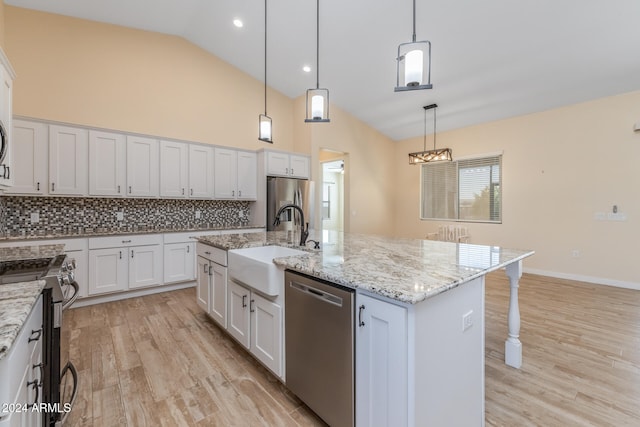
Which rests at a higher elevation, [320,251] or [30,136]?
[30,136]

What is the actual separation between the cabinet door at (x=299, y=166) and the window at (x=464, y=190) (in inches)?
117

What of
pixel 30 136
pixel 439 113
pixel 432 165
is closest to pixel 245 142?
pixel 30 136

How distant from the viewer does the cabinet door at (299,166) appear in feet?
17.4

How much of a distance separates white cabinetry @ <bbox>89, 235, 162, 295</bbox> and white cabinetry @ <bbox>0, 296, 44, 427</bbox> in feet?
8.65

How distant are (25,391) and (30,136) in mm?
3577

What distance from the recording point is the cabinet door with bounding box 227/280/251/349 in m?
2.13

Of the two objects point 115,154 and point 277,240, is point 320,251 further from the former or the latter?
point 115,154

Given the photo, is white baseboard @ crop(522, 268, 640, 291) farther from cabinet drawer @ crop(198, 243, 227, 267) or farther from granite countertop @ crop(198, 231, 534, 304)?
cabinet drawer @ crop(198, 243, 227, 267)

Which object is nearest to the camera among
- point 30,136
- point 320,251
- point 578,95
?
point 320,251

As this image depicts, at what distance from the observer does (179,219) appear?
14.9ft

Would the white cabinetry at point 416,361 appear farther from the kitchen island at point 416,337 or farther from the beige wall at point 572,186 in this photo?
the beige wall at point 572,186

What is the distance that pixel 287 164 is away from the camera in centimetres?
524

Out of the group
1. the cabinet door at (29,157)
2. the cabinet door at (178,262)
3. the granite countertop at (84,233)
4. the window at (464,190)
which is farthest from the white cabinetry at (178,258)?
the window at (464,190)

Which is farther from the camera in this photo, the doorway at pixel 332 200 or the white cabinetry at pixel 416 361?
the doorway at pixel 332 200
